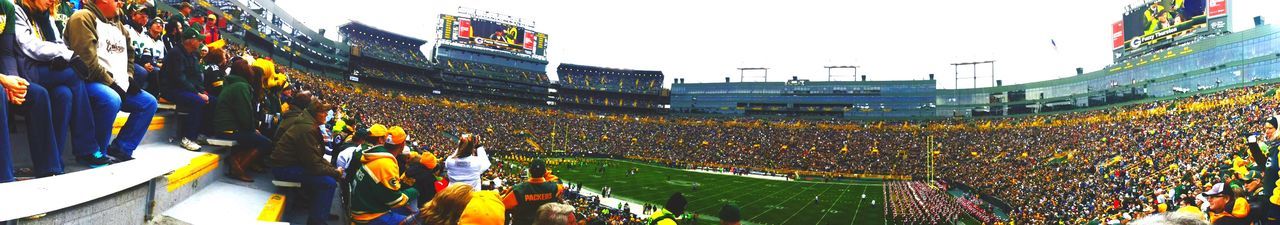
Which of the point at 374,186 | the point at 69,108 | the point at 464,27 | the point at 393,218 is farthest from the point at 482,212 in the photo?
the point at 464,27

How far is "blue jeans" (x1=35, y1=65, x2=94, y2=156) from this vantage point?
362 cm

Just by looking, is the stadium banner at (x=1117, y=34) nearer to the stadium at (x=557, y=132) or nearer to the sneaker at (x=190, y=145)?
the stadium at (x=557, y=132)

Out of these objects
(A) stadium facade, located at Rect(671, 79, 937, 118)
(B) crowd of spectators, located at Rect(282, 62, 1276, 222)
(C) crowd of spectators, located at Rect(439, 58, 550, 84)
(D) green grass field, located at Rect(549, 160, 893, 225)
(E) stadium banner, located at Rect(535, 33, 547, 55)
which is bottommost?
(D) green grass field, located at Rect(549, 160, 893, 225)

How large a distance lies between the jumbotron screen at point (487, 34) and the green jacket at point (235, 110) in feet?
263

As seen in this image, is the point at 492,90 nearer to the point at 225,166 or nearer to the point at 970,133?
the point at 970,133

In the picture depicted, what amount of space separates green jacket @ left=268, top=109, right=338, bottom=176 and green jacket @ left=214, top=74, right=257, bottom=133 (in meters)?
0.61

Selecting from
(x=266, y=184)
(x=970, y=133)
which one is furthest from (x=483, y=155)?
(x=970, y=133)

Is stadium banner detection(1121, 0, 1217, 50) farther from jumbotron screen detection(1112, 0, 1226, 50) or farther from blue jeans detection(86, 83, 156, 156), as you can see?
blue jeans detection(86, 83, 156, 156)

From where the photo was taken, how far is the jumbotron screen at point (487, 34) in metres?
82.4

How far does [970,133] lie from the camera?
206ft

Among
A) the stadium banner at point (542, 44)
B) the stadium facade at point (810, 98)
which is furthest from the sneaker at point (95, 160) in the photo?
the stadium banner at point (542, 44)

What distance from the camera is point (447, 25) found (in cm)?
8256

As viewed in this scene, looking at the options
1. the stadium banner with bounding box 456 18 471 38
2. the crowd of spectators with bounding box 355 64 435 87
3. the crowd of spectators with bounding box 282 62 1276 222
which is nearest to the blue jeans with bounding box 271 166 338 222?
the crowd of spectators with bounding box 282 62 1276 222

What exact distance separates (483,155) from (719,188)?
35000 mm
